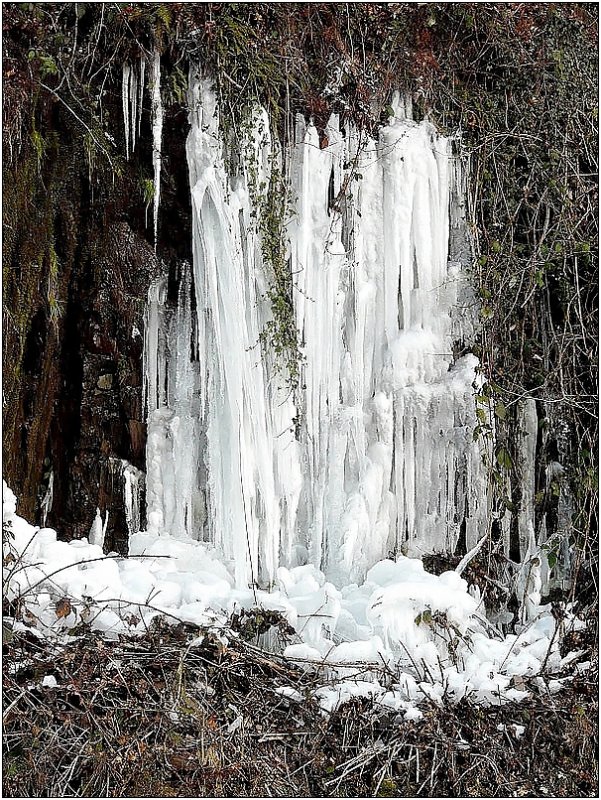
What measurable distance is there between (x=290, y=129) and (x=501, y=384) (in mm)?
1708

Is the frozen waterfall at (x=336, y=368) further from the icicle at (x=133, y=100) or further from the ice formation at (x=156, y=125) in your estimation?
the icicle at (x=133, y=100)

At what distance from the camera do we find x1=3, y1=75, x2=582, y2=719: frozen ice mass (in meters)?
3.52

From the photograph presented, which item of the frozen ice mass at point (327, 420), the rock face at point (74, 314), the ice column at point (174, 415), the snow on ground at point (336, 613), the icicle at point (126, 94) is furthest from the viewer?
the ice column at point (174, 415)

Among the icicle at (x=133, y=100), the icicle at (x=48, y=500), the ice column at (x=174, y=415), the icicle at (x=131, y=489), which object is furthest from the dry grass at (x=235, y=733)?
the icicle at (x=133, y=100)

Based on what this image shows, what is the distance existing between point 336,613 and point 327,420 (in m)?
0.95

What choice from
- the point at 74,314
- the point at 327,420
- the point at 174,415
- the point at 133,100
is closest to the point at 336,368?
the point at 327,420

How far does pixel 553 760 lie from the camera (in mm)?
3305

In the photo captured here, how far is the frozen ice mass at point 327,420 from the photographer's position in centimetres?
352

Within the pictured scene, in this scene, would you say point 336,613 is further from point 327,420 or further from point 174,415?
point 174,415

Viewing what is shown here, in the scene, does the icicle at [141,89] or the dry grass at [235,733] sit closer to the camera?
the dry grass at [235,733]

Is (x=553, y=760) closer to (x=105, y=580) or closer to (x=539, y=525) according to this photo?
(x=539, y=525)

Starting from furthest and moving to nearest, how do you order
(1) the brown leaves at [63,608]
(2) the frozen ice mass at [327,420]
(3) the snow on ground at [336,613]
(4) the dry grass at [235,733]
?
(2) the frozen ice mass at [327,420] < (3) the snow on ground at [336,613] < (1) the brown leaves at [63,608] < (4) the dry grass at [235,733]

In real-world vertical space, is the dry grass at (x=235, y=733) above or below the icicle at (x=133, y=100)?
below

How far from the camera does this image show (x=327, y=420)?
3861mm
